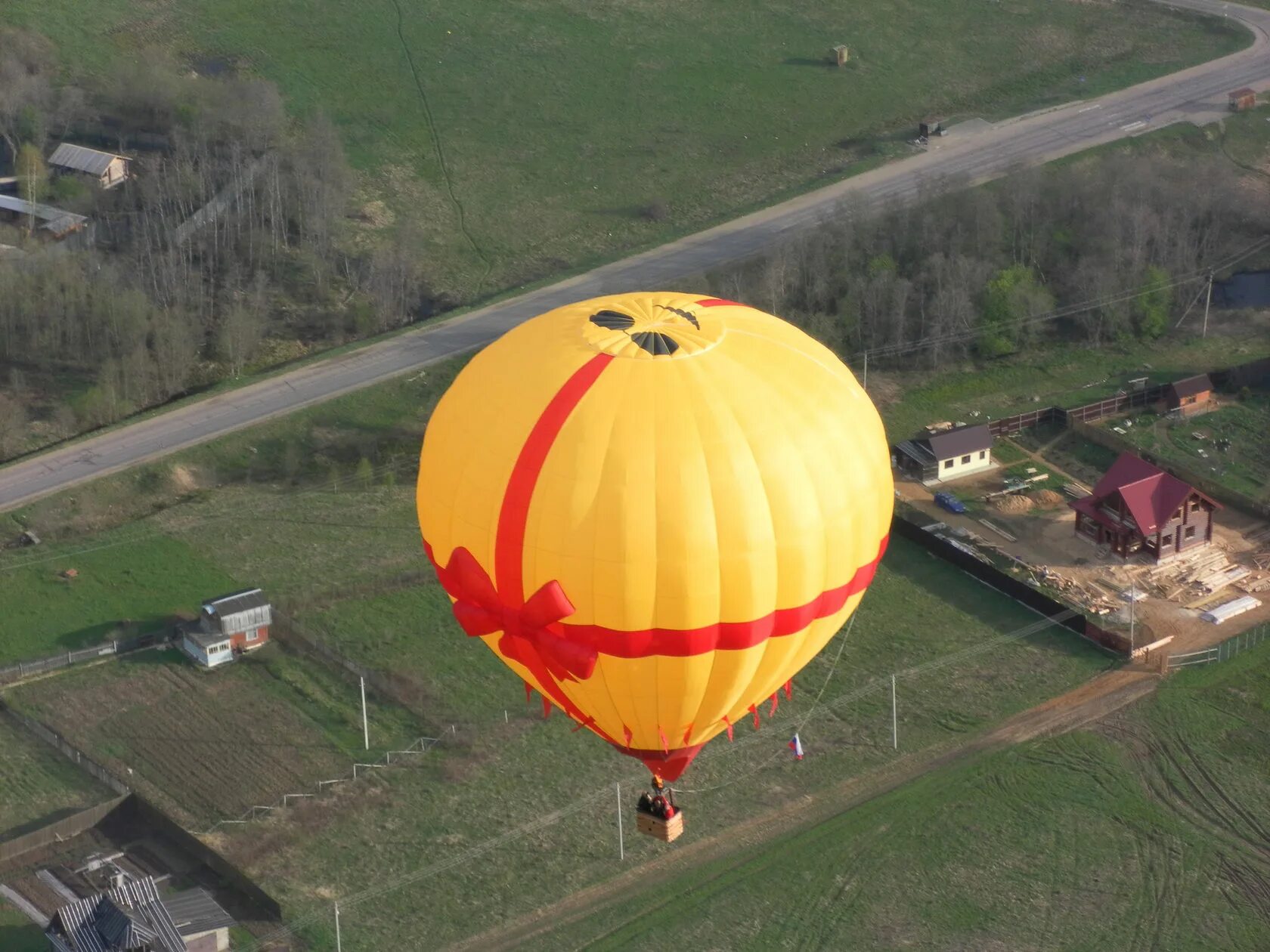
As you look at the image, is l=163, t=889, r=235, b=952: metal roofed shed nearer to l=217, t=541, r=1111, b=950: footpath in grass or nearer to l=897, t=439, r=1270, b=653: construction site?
l=217, t=541, r=1111, b=950: footpath in grass

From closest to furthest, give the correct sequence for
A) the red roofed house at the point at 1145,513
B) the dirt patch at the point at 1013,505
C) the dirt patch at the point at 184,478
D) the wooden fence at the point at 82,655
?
the wooden fence at the point at 82,655, the red roofed house at the point at 1145,513, the dirt patch at the point at 1013,505, the dirt patch at the point at 184,478

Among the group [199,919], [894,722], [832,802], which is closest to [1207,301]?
[894,722]

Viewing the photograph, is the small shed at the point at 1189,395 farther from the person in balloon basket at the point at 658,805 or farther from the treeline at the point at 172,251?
the person in balloon basket at the point at 658,805

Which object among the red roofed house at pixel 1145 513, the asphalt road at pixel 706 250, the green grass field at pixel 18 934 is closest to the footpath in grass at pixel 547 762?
the red roofed house at pixel 1145 513

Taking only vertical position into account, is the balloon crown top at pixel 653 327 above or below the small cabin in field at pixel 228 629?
above

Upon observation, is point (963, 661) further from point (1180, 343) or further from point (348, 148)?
point (348, 148)

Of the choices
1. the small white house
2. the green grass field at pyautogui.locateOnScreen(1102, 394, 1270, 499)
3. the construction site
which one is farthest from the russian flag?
the green grass field at pyautogui.locateOnScreen(1102, 394, 1270, 499)
